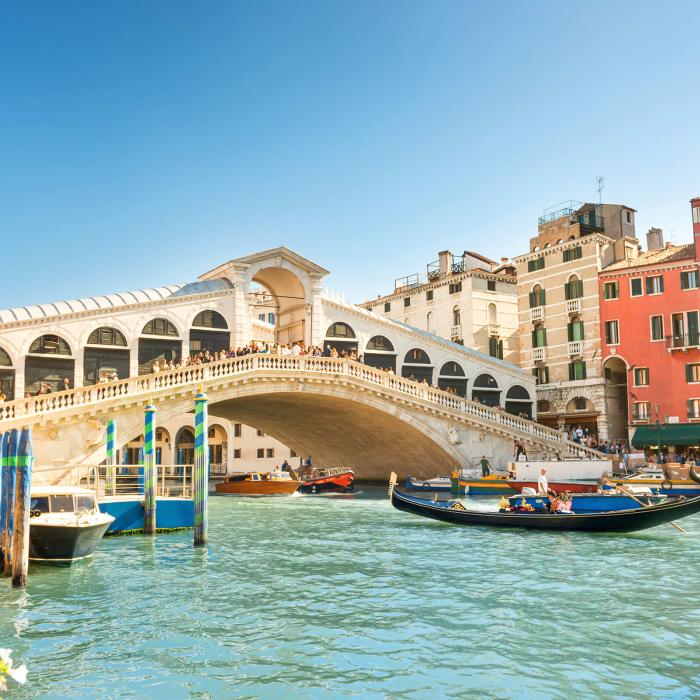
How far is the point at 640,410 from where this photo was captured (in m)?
29.1

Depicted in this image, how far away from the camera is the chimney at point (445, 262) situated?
3766cm

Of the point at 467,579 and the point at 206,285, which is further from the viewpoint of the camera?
the point at 206,285

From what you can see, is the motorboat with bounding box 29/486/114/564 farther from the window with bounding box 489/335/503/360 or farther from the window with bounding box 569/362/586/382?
the window with bounding box 489/335/503/360

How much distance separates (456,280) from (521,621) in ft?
94.2

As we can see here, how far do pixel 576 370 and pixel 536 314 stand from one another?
3004mm

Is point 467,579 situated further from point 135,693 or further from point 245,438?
point 245,438

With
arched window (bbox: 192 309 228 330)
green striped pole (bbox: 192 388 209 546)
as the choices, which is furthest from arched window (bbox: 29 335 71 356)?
green striped pole (bbox: 192 388 209 546)

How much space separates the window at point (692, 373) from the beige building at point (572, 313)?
10.3ft

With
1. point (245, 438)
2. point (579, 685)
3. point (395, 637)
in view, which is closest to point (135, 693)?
point (395, 637)

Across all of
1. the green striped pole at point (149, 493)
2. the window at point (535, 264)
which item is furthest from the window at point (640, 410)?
the green striped pole at point (149, 493)

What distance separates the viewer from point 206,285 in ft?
86.7

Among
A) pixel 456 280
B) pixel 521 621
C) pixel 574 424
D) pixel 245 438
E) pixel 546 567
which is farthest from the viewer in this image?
pixel 245 438

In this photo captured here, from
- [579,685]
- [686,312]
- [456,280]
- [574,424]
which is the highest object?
[456,280]

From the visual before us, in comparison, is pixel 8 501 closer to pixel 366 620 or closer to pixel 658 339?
pixel 366 620
